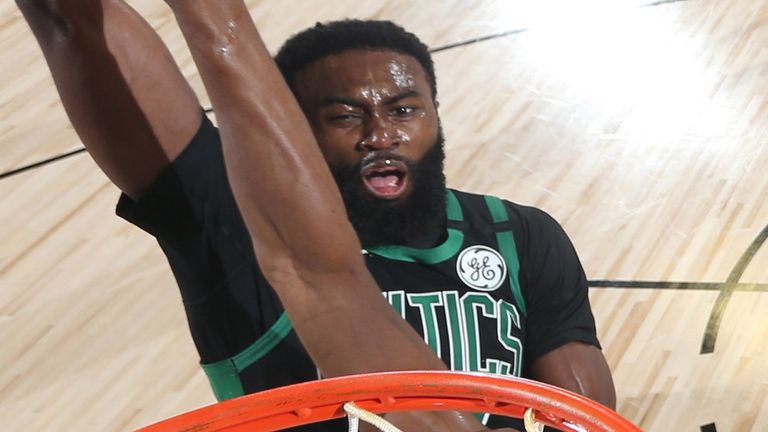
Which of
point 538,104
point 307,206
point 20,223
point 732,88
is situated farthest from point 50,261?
point 307,206

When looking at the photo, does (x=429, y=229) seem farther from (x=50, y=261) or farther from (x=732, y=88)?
(x=732, y=88)

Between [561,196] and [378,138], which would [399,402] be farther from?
[561,196]

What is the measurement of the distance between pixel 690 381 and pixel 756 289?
1.47 feet

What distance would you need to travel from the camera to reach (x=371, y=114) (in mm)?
2525

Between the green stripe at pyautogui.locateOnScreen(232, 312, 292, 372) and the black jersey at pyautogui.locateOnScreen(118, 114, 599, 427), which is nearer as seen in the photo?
the black jersey at pyautogui.locateOnScreen(118, 114, 599, 427)

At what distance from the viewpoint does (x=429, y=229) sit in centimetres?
253

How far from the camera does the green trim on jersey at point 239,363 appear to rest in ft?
7.45

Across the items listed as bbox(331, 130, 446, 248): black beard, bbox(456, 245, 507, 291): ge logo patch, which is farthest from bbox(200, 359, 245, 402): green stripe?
bbox(456, 245, 507, 291): ge logo patch

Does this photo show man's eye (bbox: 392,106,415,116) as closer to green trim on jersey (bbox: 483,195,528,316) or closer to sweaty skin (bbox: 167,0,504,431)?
green trim on jersey (bbox: 483,195,528,316)

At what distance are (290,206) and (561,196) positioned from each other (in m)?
2.93

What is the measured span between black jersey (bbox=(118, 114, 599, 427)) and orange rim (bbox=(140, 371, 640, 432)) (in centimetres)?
65

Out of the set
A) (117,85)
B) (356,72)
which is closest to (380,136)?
(356,72)

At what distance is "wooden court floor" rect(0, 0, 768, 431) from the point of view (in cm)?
354

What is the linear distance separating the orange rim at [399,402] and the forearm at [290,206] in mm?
25
